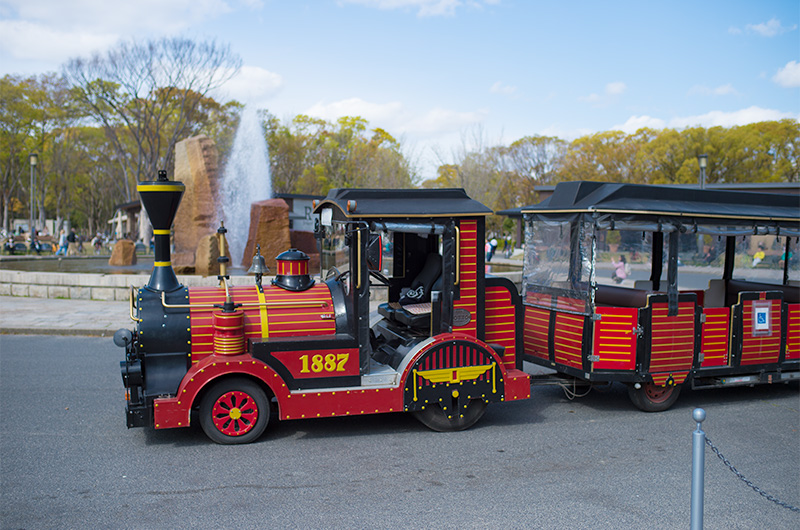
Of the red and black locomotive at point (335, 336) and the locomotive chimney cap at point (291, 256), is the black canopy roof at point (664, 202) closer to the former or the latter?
the red and black locomotive at point (335, 336)

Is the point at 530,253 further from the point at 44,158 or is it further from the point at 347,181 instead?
the point at 44,158

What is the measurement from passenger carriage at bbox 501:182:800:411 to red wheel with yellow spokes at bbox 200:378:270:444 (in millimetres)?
3475

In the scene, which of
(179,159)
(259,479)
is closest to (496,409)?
(259,479)

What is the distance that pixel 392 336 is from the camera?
6.96 metres

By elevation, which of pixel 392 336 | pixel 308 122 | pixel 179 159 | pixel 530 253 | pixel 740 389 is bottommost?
pixel 740 389

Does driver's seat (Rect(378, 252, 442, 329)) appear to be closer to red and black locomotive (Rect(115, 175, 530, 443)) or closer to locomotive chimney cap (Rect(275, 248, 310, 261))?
red and black locomotive (Rect(115, 175, 530, 443))

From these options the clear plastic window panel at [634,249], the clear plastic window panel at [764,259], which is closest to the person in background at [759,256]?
the clear plastic window panel at [764,259]

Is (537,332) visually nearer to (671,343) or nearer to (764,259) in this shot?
(671,343)

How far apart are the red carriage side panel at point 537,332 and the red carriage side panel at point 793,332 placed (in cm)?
306

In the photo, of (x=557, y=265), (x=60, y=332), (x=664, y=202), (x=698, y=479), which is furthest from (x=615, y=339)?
(x=60, y=332)

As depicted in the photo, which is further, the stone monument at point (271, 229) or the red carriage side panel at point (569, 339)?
the stone monument at point (271, 229)

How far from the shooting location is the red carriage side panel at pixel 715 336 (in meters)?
7.13

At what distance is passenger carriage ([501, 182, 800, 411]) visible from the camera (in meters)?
6.72

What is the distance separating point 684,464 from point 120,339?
531 centimetres
